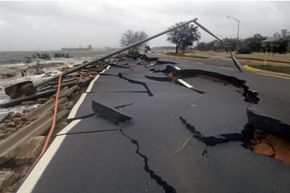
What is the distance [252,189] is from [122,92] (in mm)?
7486

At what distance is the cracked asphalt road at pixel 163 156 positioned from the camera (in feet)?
11.7

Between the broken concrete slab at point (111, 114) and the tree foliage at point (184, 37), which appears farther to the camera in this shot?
the tree foliage at point (184, 37)

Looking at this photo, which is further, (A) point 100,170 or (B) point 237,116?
(B) point 237,116

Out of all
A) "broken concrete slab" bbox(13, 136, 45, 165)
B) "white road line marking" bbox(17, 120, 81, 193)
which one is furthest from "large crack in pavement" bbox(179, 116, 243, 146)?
"broken concrete slab" bbox(13, 136, 45, 165)

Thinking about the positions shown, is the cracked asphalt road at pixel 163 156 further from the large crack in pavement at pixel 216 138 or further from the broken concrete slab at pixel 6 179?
the broken concrete slab at pixel 6 179

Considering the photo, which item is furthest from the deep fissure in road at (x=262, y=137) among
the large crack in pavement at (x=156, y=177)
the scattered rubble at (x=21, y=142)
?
the scattered rubble at (x=21, y=142)

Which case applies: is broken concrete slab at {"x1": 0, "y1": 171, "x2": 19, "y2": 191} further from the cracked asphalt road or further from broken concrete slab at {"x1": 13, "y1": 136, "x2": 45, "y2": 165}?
broken concrete slab at {"x1": 13, "y1": 136, "x2": 45, "y2": 165}

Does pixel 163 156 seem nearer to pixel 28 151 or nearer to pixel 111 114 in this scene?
pixel 28 151

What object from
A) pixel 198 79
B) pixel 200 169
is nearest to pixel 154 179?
pixel 200 169

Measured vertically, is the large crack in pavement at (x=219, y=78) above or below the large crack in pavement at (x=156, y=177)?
below

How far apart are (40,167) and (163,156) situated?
170cm

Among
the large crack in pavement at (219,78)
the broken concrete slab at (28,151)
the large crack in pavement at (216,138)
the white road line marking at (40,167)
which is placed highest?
the large crack in pavement at (216,138)

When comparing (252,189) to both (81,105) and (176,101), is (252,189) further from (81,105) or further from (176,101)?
(81,105)

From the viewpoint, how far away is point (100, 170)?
397cm
